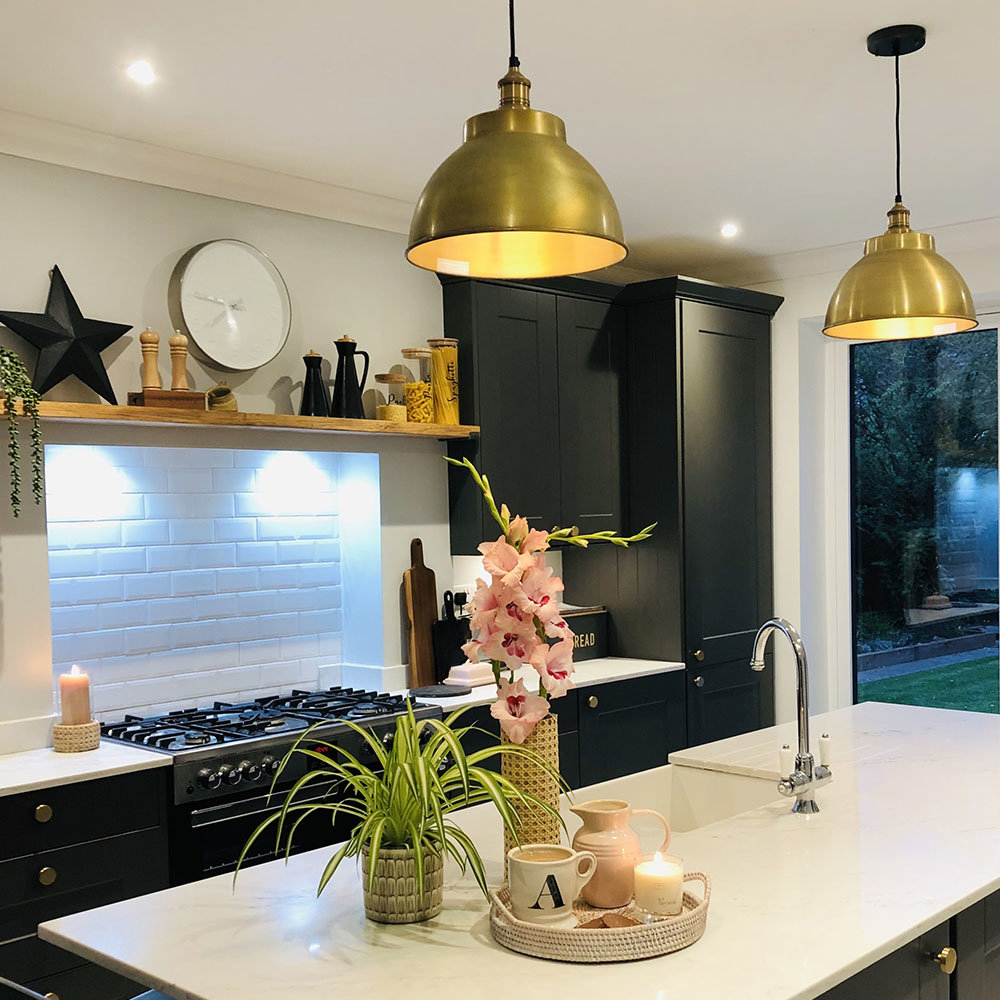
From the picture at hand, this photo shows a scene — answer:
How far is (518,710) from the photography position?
1.90 metres

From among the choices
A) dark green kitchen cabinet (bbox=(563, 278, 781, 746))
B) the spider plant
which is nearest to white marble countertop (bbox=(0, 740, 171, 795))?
the spider plant

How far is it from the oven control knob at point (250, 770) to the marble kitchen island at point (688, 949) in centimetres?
103

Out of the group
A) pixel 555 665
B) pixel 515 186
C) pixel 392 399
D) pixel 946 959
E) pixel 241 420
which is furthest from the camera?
pixel 392 399

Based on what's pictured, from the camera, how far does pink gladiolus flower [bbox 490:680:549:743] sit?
189 cm

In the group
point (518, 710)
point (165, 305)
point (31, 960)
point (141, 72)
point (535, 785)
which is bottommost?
point (31, 960)

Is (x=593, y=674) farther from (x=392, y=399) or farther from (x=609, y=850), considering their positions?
(x=609, y=850)

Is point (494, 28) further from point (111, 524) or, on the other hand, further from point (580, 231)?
point (111, 524)

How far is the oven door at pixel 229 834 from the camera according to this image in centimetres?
324

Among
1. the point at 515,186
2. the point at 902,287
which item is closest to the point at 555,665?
the point at 515,186

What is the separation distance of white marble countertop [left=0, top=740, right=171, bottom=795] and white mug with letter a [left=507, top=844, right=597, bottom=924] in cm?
170

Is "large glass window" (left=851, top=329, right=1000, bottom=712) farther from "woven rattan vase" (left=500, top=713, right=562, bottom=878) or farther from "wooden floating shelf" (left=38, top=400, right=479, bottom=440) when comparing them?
"woven rattan vase" (left=500, top=713, right=562, bottom=878)

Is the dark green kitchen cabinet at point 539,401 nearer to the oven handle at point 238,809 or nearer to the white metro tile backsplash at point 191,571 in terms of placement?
the white metro tile backsplash at point 191,571

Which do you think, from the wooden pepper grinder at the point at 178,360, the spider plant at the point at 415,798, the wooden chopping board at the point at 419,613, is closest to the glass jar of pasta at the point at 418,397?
the wooden chopping board at the point at 419,613

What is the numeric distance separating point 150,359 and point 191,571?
802 millimetres
